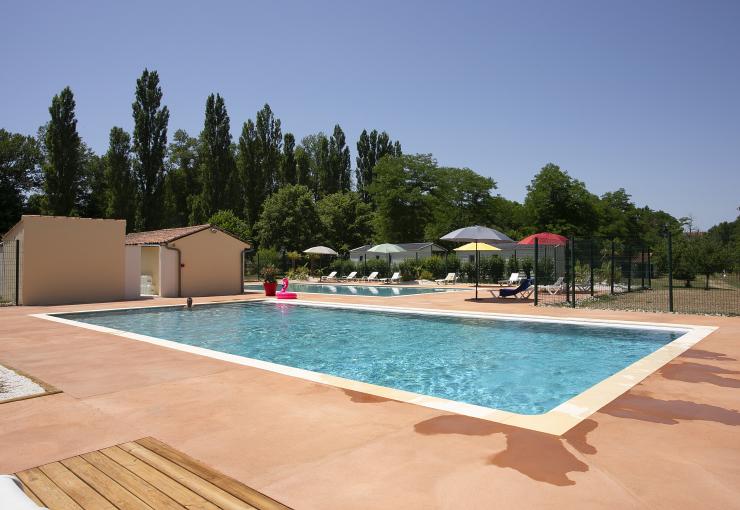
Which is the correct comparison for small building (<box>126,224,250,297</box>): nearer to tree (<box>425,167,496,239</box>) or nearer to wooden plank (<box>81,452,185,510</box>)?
wooden plank (<box>81,452,185,510</box>)

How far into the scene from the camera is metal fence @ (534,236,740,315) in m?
15.1

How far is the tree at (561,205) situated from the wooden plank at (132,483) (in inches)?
1947

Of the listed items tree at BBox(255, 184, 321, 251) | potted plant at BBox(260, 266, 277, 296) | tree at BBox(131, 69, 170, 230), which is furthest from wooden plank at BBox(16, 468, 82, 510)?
tree at BBox(255, 184, 321, 251)

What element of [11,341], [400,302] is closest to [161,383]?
[11,341]

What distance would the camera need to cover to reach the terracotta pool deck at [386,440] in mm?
3047

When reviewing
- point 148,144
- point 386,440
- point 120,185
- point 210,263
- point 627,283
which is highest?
point 148,144

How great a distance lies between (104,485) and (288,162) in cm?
4714

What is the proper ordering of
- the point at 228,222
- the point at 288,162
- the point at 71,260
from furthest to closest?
the point at 288,162
the point at 228,222
the point at 71,260

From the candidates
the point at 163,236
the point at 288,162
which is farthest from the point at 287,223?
the point at 163,236

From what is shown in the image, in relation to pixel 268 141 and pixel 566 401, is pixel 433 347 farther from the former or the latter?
pixel 268 141

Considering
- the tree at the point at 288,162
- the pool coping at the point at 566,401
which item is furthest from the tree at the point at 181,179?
the pool coping at the point at 566,401

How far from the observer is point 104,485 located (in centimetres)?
309

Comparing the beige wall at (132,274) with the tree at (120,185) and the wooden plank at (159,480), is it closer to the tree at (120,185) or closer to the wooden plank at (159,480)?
the wooden plank at (159,480)

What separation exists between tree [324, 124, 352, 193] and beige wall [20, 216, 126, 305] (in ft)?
118
